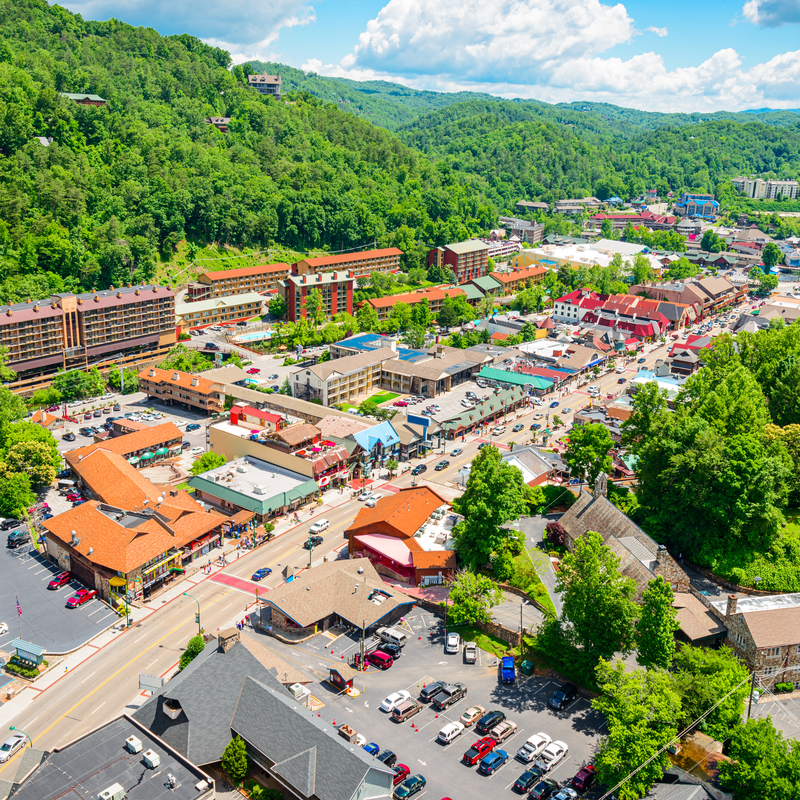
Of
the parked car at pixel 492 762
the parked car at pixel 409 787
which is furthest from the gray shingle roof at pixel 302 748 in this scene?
the parked car at pixel 492 762

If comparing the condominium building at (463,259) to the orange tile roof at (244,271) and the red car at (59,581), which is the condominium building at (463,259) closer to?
the orange tile roof at (244,271)

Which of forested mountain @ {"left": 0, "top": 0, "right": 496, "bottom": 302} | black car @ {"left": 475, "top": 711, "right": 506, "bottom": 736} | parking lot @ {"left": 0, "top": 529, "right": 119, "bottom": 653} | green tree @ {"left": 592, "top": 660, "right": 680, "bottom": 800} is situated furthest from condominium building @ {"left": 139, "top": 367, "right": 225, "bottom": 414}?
green tree @ {"left": 592, "top": 660, "right": 680, "bottom": 800}

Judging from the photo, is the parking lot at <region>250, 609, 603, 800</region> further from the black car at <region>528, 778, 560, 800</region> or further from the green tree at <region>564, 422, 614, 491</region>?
the green tree at <region>564, 422, 614, 491</region>

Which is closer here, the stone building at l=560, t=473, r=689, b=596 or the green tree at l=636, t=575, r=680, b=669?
the green tree at l=636, t=575, r=680, b=669

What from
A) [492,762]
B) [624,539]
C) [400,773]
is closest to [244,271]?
[624,539]

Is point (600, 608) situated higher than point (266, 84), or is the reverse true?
point (266, 84)

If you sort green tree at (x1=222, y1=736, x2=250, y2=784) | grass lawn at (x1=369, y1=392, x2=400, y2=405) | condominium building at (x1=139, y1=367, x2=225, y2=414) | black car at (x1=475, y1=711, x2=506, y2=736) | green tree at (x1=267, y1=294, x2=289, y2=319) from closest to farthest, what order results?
green tree at (x1=222, y1=736, x2=250, y2=784), black car at (x1=475, y1=711, x2=506, y2=736), condominium building at (x1=139, y1=367, x2=225, y2=414), grass lawn at (x1=369, y1=392, x2=400, y2=405), green tree at (x1=267, y1=294, x2=289, y2=319)

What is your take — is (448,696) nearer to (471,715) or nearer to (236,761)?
(471,715)
